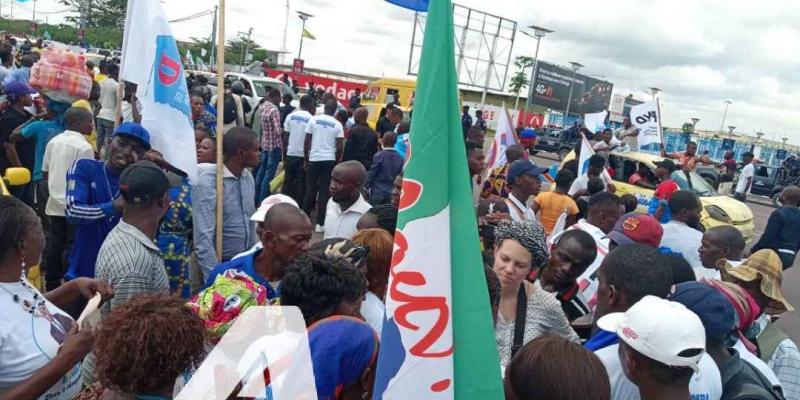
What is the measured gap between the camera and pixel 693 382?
2.08m

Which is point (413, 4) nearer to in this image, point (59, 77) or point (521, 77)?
point (59, 77)

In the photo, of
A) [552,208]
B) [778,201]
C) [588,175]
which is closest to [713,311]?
[552,208]

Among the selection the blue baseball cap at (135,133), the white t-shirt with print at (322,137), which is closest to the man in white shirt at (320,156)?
the white t-shirt with print at (322,137)

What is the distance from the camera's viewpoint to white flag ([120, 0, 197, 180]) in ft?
11.5

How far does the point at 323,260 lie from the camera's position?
6.45ft

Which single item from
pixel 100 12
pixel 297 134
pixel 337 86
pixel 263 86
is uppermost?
pixel 100 12

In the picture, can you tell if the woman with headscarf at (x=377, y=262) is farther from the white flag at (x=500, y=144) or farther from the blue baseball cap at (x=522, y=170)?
the white flag at (x=500, y=144)

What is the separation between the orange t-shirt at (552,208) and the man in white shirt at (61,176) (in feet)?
12.8

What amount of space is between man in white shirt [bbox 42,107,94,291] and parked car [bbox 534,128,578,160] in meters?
21.9

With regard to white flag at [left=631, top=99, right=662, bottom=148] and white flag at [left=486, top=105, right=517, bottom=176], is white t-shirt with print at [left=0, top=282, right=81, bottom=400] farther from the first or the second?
white flag at [left=631, top=99, right=662, bottom=148]

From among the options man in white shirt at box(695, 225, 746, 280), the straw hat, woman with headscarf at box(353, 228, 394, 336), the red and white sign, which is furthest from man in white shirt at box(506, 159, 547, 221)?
the red and white sign

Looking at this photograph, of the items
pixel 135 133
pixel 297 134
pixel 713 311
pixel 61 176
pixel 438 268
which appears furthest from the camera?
pixel 297 134

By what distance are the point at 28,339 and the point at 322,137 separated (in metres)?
5.71

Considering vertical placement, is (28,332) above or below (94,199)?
below
